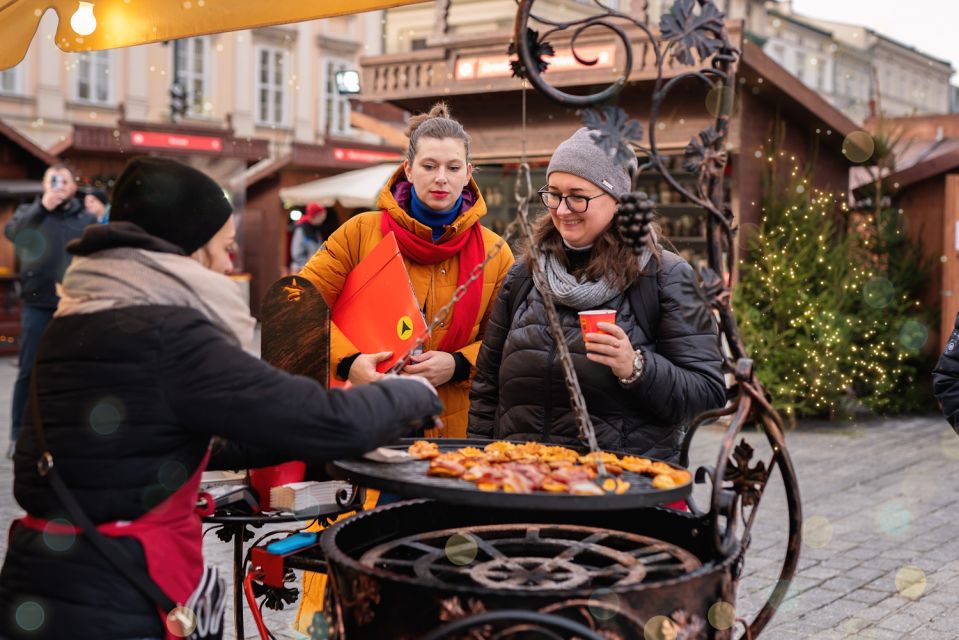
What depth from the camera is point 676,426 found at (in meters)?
3.24

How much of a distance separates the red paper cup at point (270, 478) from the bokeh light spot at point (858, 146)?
9.47 metres

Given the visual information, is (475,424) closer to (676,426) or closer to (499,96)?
(676,426)

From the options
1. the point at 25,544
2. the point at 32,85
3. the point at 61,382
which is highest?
the point at 32,85

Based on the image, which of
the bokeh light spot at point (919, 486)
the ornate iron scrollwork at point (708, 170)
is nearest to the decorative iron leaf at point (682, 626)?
the ornate iron scrollwork at point (708, 170)

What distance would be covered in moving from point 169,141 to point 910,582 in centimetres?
1914

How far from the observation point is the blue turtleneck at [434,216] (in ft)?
12.4

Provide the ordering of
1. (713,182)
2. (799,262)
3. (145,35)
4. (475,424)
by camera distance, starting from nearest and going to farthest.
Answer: (713,182) < (475,424) < (145,35) < (799,262)

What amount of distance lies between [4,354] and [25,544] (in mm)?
15880

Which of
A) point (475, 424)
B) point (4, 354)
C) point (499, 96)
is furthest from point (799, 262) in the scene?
point (4, 354)

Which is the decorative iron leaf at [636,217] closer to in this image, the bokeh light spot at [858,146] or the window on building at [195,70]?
the bokeh light spot at [858,146]

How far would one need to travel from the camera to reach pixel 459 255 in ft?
12.9

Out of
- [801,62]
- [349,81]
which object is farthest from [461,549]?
[801,62]

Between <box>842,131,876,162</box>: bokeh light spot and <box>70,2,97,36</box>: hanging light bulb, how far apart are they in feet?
30.4

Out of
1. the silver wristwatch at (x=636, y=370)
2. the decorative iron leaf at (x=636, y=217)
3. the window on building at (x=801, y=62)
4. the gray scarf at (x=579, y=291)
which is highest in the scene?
the window on building at (x=801, y=62)
